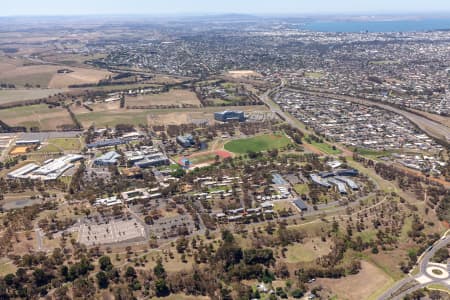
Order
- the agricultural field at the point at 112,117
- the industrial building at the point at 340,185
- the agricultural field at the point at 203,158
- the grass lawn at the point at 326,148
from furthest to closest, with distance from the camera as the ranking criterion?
the agricultural field at the point at 112,117, the grass lawn at the point at 326,148, the agricultural field at the point at 203,158, the industrial building at the point at 340,185

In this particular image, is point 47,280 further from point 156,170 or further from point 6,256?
point 156,170

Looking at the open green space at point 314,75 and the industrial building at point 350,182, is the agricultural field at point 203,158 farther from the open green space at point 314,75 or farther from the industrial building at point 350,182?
the open green space at point 314,75

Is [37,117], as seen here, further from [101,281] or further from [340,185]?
[340,185]

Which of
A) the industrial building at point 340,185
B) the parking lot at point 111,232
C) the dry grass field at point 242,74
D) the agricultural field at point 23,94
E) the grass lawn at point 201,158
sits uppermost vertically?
the dry grass field at point 242,74

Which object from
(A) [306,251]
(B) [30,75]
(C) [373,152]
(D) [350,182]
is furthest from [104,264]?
(B) [30,75]

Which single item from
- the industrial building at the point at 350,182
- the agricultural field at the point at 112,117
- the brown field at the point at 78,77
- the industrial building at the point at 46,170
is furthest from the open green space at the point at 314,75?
the industrial building at the point at 46,170

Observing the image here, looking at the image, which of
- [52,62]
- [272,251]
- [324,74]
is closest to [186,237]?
[272,251]

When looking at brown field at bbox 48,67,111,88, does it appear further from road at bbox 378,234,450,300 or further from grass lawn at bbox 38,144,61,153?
road at bbox 378,234,450,300

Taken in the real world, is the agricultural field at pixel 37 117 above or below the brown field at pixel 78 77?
below
